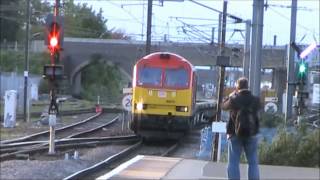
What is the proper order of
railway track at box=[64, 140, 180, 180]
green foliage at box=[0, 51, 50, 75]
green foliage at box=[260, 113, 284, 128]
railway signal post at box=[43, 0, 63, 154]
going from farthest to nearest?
green foliage at box=[0, 51, 50, 75]
green foliage at box=[260, 113, 284, 128]
railway signal post at box=[43, 0, 63, 154]
railway track at box=[64, 140, 180, 180]

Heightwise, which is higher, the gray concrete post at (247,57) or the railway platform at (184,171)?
the gray concrete post at (247,57)

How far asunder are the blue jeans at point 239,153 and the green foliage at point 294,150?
5490mm

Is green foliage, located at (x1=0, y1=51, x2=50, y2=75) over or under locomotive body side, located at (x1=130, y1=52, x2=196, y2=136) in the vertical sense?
over

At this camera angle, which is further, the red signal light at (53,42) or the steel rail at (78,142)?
the red signal light at (53,42)

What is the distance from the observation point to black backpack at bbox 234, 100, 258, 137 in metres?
10.8

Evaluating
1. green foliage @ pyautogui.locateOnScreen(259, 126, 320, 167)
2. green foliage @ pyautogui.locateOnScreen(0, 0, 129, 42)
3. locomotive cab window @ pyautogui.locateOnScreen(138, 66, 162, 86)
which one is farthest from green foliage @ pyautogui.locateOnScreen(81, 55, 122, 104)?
green foliage @ pyautogui.locateOnScreen(259, 126, 320, 167)

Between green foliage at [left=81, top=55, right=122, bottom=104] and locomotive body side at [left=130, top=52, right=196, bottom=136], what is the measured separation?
2349 inches

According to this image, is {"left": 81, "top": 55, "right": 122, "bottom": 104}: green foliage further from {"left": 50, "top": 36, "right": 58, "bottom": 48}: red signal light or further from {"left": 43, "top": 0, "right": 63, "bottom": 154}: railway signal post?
{"left": 50, "top": 36, "right": 58, "bottom": 48}: red signal light

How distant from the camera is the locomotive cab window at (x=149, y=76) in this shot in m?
27.1

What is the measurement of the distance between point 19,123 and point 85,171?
20267 millimetres

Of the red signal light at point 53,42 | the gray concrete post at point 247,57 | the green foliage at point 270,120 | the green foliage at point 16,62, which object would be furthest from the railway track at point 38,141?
the green foliage at point 16,62

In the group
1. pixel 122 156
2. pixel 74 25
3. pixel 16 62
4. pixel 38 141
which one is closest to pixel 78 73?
pixel 74 25

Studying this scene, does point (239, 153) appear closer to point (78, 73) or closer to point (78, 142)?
point (78, 142)

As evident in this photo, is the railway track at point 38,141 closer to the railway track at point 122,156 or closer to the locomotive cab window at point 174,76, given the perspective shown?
the railway track at point 122,156
